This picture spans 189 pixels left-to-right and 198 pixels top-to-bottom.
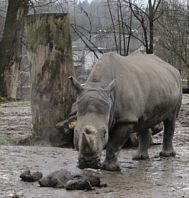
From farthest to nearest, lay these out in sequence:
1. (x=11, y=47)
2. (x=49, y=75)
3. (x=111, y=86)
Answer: (x=11, y=47), (x=49, y=75), (x=111, y=86)

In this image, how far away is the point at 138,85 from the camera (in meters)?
6.81

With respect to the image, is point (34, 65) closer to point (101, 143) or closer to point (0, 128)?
point (0, 128)

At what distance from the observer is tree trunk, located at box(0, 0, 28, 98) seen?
63.1ft

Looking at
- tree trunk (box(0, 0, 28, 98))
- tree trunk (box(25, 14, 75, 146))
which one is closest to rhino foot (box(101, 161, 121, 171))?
tree trunk (box(25, 14, 75, 146))

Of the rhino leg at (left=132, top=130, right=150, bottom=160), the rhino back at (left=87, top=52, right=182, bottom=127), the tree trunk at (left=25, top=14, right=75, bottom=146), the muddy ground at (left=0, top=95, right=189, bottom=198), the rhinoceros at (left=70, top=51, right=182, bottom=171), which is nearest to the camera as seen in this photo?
the muddy ground at (left=0, top=95, right=189, bottom=198)

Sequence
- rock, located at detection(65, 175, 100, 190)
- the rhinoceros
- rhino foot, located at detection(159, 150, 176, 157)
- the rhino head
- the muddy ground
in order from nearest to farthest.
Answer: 1. the muddy ground
2. rock, located at detection(65, 175, 100, 190)
3. the rhino head
4. the rhinoceros
5. rhino foot, located at detection(159, 150, 176, 157)

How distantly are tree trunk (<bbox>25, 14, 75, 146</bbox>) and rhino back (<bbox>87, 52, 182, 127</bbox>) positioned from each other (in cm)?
164

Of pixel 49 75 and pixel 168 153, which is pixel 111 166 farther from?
pixel 49 75

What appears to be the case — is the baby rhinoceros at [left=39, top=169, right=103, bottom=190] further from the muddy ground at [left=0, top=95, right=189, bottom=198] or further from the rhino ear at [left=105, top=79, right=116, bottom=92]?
the rhino ear at [left=105, top=79, right=116, bottom=92]

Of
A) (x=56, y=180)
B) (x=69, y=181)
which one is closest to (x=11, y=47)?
(x=56, y=180)

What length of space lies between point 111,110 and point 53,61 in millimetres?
3164

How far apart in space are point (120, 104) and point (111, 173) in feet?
2.67

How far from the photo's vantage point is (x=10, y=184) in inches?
215

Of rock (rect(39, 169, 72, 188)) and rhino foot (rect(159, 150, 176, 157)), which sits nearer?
rock (rect(39, 169, 72, 188))
